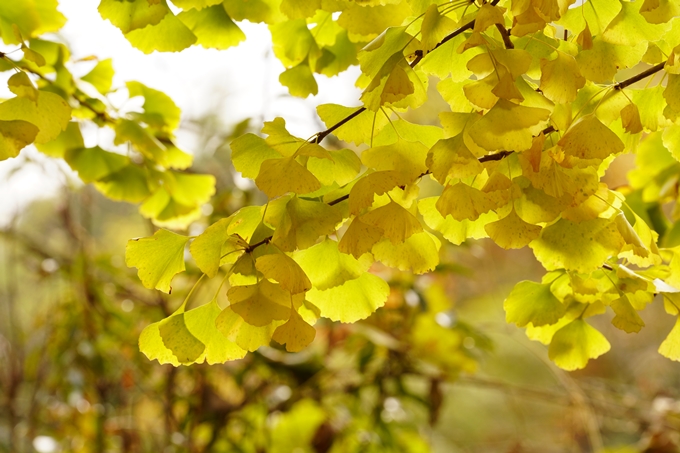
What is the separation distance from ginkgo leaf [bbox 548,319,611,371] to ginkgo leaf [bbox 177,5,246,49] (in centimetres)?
35

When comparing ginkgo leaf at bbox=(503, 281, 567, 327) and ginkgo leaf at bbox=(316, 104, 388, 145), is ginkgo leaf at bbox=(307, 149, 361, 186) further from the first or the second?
ginkgo leaf at bbox=(503, 281, 567, 327)

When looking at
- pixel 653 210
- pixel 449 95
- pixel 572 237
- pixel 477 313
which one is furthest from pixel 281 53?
pixel 477 313

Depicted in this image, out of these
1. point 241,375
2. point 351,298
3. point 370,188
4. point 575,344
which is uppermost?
point 370,188

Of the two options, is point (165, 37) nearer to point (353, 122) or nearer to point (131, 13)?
point (131, 13)

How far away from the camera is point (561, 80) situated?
0.32m

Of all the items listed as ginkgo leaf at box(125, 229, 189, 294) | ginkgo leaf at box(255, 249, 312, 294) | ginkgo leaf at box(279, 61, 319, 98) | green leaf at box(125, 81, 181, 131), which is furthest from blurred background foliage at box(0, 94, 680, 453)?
ginkgo leaf at box(255, 249, 312, 294)

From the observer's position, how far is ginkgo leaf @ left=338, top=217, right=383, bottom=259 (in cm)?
32

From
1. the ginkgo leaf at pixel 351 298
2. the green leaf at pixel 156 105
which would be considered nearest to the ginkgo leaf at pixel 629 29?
the ginkgo leaf at pixel 351 298

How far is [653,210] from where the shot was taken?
2.28 ft

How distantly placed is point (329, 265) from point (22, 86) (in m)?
0.24

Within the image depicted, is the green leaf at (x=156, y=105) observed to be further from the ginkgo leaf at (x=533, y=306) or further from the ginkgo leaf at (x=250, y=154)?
the ginkgo leaf at (x=533, y=306)

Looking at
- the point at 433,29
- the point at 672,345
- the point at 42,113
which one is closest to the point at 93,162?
the point at 42,113

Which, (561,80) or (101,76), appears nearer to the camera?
(561,80)

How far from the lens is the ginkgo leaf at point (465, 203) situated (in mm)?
320
